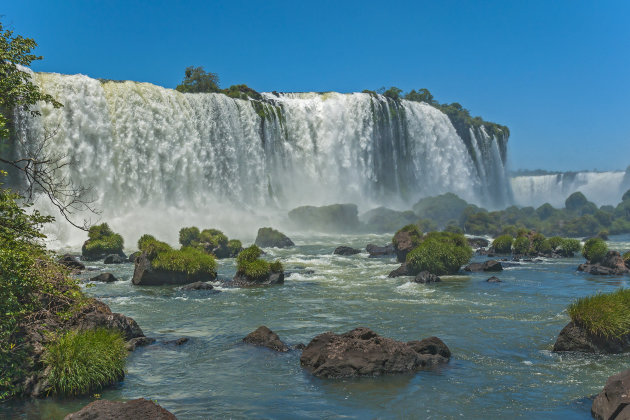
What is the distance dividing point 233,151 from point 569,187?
80.7m

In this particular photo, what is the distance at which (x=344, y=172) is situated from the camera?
7788cm

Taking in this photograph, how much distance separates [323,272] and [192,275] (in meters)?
8.15

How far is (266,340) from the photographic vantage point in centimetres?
1523

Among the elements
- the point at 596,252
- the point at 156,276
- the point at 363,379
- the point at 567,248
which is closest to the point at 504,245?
the point at 567,248

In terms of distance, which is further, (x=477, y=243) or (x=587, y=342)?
(x=477, y=243)

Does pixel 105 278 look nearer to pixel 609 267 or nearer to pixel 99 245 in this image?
pixel 99 245

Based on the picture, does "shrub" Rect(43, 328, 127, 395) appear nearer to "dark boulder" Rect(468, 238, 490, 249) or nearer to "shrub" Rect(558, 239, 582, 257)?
"shrub" Rect(558, 239, 582, 257)

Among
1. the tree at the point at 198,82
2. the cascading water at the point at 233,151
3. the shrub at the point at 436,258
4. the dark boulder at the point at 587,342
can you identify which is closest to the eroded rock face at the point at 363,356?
the dark boulder at the point at 587,342

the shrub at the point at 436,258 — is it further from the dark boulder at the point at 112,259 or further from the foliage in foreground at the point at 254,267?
the dark boulder at the point at 112,259

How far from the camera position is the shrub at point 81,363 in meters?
10.7

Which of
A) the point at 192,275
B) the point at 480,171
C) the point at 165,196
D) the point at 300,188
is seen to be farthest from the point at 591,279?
the point at 480,171

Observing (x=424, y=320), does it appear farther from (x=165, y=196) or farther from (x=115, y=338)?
(x=165, y=196)

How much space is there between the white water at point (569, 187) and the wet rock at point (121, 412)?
113m

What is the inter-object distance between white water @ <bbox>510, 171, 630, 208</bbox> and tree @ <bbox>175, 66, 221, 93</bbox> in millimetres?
71637
